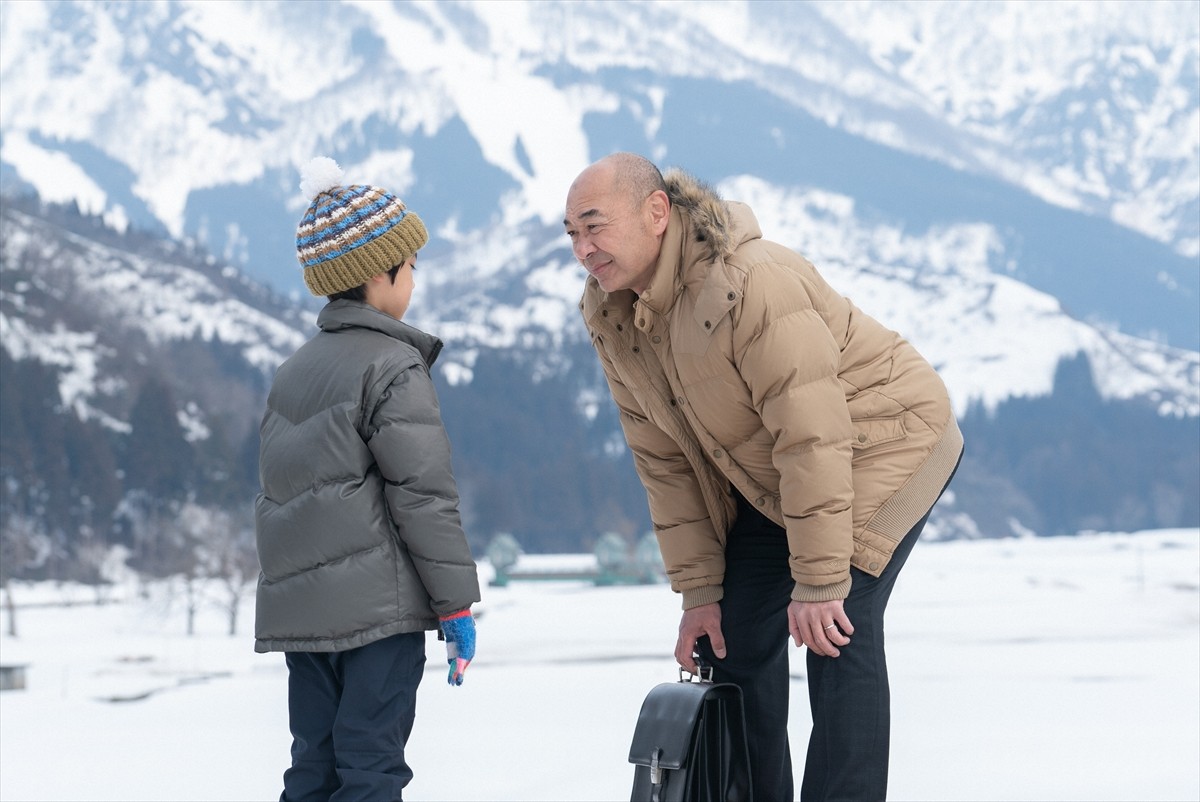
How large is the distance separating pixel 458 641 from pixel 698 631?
626 mm

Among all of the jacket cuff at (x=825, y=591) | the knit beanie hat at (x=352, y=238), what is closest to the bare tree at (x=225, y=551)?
the knit beanie hat at (x=352, y=238)

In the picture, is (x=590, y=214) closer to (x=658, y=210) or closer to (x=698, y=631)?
(x=658, y=210)

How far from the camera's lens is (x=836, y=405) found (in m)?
3.01

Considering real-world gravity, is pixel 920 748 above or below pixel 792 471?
below

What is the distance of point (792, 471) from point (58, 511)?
6401cm

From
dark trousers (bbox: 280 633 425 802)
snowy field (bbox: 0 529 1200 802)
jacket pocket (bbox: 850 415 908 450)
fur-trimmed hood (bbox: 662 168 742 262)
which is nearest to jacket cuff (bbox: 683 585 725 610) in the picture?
jacket pocket (bbox: 850 415 908 450)

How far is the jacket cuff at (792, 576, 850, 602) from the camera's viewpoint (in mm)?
3016

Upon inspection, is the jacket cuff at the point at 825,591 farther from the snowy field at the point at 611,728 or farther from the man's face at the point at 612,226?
the snowy field at the point at 611,728

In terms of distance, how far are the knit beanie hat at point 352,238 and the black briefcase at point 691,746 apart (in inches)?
43.5

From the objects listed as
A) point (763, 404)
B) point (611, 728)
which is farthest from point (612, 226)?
point (611, 728)

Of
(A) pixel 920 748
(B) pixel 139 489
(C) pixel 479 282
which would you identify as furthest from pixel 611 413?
(A) pixel 920 748

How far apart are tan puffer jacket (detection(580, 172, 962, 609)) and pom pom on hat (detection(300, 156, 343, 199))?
2.07ft

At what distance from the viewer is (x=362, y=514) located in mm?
3094

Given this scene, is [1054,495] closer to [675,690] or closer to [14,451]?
[14,451]
